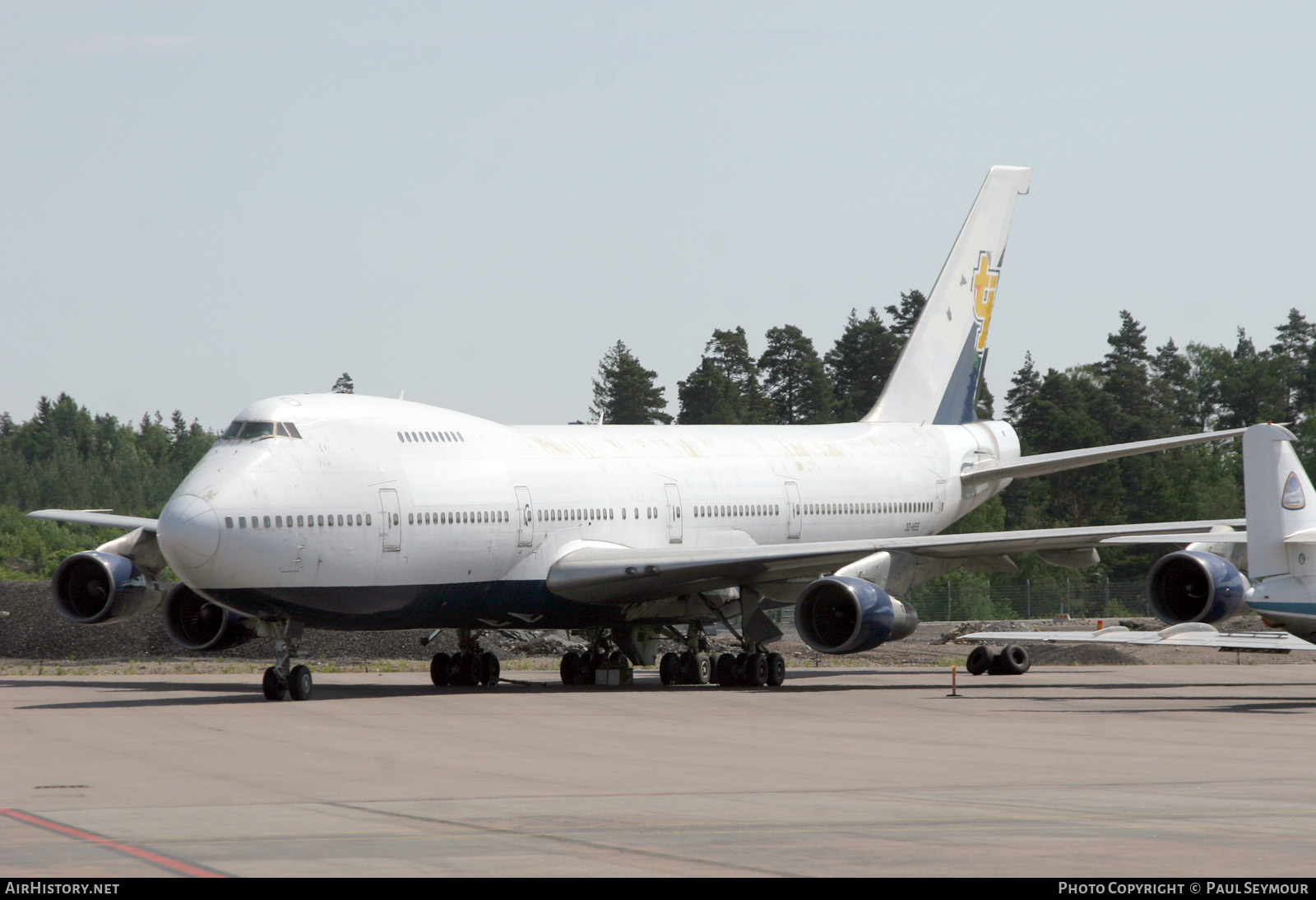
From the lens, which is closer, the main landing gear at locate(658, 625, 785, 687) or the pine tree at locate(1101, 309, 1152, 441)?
the main landing gear at locate(658, 625, 785, 687)

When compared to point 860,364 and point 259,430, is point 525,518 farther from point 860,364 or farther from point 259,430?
point 860,364

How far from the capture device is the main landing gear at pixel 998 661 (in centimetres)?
3459

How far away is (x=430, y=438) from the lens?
92.2 ft

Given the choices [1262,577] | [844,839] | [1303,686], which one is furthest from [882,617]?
[844,839]

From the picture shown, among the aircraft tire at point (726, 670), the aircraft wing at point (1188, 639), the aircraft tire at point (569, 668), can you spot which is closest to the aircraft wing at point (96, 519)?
the aircraft tire at point (569, 668)

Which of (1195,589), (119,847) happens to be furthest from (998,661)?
(119,847)

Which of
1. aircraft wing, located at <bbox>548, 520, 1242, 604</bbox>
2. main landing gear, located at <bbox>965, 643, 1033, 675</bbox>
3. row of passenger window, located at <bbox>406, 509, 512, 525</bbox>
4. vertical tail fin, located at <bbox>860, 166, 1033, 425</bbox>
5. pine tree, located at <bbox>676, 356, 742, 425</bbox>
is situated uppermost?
pine tree, located at <bbox>676, 356, 742, 425</bbox>

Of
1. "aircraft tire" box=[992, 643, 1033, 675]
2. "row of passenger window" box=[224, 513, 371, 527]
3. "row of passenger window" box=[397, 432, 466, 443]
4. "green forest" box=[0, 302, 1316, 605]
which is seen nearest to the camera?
"row of passenger window" box=[224, 513, 371, 527]

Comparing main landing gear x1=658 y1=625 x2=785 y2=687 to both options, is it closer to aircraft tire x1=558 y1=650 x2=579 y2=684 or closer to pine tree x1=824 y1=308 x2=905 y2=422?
aircraft tire x1=558 y1=650 x2=579 y2=684

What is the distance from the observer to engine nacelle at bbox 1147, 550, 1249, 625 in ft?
87.0

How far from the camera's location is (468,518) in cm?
2783

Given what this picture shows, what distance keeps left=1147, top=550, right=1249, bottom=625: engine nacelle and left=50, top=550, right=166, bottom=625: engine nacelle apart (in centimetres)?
1693

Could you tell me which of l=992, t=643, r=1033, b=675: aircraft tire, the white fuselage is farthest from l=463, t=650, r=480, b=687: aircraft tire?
l=992, t=643, r=1033, b=675: aircraft tire

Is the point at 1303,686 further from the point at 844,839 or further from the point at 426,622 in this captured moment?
the point at 844,839
